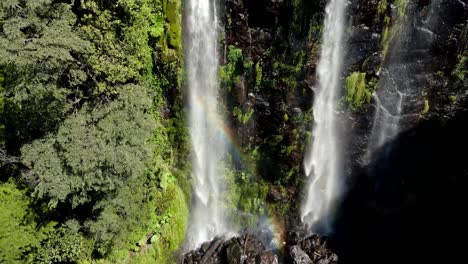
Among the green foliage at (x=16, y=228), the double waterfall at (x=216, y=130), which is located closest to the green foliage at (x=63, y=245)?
the green foliage at (x=16, y=228)

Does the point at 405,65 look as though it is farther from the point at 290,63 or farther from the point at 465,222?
the point at 465,222

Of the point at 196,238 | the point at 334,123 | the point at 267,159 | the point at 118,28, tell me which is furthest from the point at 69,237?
the point at 334,123

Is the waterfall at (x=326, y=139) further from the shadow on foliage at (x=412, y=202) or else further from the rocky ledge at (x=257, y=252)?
the rocky ledge at (x=257, y=252)

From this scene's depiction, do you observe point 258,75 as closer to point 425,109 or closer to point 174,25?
point 174,25

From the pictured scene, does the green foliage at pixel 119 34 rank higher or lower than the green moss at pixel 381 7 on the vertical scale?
lower

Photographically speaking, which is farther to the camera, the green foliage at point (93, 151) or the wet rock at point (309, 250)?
the wet rock at point (309, 250)

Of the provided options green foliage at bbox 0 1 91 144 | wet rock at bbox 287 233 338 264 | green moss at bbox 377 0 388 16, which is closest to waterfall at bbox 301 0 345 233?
wet rock at bbox 287 233 338 264

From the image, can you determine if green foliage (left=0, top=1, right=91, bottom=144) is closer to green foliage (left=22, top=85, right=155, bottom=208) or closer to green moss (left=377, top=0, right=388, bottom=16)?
green foliage (left=22, top=85, right=155, bottom=208)
